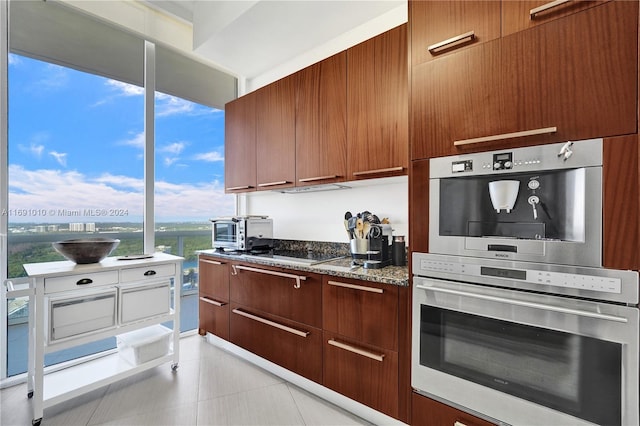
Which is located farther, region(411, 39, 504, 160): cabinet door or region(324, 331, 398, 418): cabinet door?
region(324, 331, 398, 418): cabinet door

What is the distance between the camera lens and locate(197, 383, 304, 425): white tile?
1762 mm

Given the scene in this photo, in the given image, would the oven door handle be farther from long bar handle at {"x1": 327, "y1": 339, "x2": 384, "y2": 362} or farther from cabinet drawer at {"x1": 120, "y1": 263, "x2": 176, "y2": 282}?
cabinet drawer at {"x1": 120, "y1": 263, "x2": 176, "y2": 282}

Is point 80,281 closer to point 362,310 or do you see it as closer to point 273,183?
point 273,183

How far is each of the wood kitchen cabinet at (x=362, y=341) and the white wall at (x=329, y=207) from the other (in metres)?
0.66

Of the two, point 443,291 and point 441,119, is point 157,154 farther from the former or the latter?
point 443,291

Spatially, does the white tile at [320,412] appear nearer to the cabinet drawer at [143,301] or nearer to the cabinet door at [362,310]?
the cabinet door at [362,310]

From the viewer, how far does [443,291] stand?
138cm

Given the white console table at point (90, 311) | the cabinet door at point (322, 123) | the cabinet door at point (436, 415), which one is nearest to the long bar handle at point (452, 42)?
the cabinet door at point (322, 123)

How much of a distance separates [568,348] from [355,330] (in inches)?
37.9

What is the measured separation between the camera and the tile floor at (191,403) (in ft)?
5.79

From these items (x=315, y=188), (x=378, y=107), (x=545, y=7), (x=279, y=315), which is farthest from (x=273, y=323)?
(x=545, y=7)

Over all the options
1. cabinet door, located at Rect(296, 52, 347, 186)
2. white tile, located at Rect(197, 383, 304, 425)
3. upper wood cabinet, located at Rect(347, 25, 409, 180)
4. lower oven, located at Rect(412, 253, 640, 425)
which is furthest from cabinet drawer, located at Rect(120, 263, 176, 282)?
lower oven, located at Rect(412, 253, 640, 425)

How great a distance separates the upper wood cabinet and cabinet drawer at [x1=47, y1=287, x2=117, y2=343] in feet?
6.20

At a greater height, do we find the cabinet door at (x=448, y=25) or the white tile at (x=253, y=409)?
the cabinet door at (x=448, y=25)
